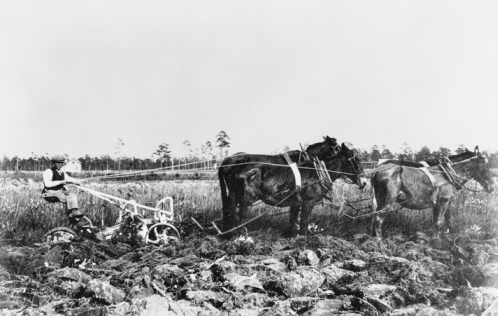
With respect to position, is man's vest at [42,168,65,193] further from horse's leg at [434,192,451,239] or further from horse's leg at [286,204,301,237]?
horse's leg at [434,192,451,239]

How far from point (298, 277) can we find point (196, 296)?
95 cm

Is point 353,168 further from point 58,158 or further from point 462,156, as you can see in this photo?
point 58,158

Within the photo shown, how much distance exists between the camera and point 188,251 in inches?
177

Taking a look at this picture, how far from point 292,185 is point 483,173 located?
242 cm

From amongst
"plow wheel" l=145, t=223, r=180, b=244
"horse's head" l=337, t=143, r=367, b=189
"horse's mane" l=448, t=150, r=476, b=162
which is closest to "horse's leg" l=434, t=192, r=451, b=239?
"horse's mane" l=448, t=150, r=476, b=162

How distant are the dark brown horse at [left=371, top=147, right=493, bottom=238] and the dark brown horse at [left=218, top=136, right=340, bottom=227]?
35.0 inches

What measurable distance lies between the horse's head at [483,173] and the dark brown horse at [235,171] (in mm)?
1801

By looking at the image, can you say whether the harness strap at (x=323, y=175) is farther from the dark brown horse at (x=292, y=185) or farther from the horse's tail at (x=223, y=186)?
the horse's tail at (x=223, y=186)

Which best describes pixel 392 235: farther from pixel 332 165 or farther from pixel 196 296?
pixel 196 296

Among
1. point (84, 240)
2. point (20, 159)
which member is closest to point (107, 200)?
point (84, 240)

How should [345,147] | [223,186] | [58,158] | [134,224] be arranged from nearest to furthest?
[58,158] < [134,224] < [223,186] < [345,147]

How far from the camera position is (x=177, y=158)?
4.80 meters

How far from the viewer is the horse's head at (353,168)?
205 inches

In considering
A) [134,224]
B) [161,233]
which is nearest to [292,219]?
[161,233]
